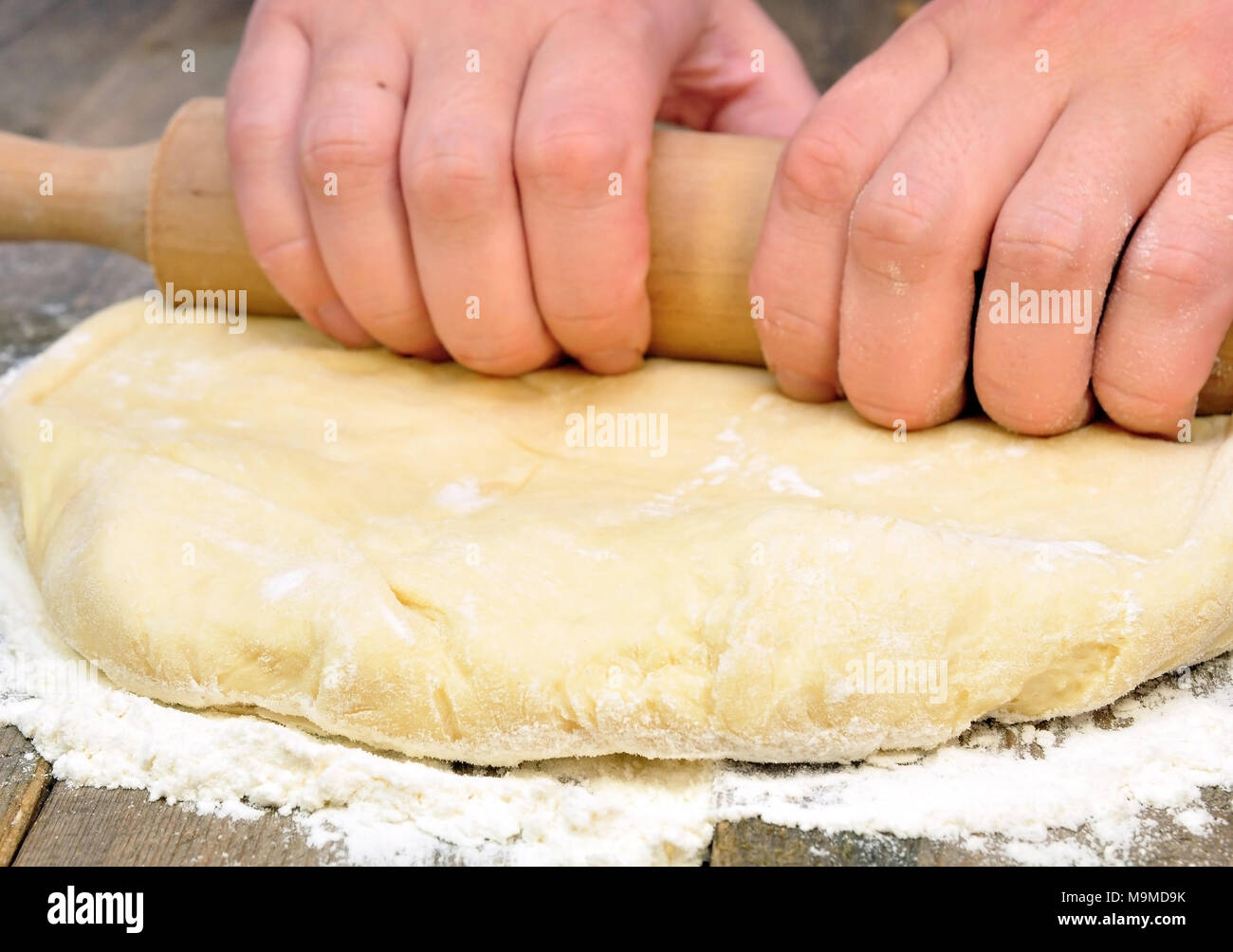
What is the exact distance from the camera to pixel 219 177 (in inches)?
72.7

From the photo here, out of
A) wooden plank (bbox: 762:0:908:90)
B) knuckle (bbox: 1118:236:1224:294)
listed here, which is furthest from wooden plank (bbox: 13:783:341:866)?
wooden plank (bbox: 762:0:908:90)

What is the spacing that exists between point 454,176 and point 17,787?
910 millimetres

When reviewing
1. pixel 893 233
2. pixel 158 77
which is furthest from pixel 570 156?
pixel 158 77

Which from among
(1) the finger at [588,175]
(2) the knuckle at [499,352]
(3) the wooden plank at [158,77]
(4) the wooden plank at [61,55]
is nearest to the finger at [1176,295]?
(1) the finger at [588,175]

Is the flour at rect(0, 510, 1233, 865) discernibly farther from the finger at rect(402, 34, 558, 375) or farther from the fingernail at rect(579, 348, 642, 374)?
the fingernail at rect(579, 348, 642, 374)

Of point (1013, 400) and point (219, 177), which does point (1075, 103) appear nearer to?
point (1013, 400)

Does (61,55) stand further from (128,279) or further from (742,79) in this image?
(742,79)

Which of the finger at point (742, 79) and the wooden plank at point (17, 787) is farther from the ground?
the finger at point (742, 79)

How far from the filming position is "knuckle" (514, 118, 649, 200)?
1.48 meters

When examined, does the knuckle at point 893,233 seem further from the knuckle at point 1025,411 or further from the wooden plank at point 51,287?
the wooden plank at point 51,287

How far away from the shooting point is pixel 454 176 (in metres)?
1.50

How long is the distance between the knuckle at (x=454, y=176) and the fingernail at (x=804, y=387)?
473 mm

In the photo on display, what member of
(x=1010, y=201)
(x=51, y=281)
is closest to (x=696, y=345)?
(x=1010, y=201)

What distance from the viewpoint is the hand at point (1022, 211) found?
1.29 meters
